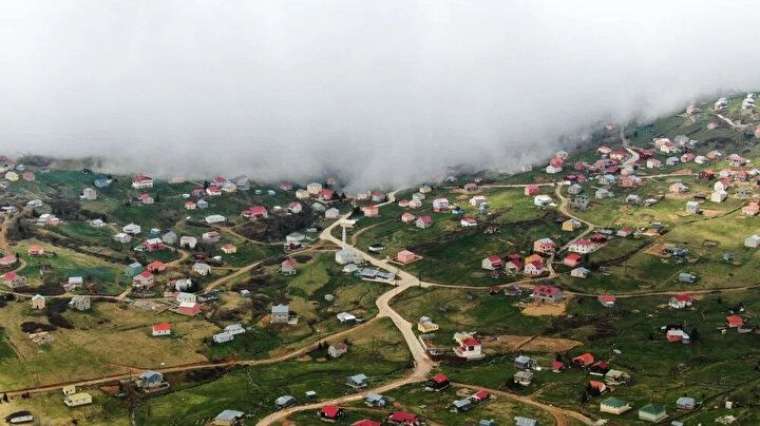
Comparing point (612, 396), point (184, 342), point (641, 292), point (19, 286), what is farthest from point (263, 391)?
point (641, 292)

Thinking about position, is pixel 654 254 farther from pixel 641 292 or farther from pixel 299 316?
pixel 299 316

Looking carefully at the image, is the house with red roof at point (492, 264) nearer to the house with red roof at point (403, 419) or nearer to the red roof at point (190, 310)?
the red roof at point (190, 310)

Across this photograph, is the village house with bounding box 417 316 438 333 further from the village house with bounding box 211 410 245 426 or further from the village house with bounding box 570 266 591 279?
the village house with bounding box 211 410 245 426

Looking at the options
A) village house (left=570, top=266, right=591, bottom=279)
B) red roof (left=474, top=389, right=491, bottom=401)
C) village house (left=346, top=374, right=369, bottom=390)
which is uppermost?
red roof (left=474, top=389, right=491, bottom=401)

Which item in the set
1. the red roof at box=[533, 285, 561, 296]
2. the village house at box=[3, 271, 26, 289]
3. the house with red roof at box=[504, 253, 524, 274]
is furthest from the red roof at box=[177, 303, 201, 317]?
the house with red roof at box=[504, 253, 524, 274]

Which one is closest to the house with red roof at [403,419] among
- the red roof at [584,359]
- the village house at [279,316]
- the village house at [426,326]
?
the red roof at [584,359]

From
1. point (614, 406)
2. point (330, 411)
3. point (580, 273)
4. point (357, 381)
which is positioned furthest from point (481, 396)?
point (580, 273)

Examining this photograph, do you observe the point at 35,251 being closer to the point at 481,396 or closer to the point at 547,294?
the point at 547,294
